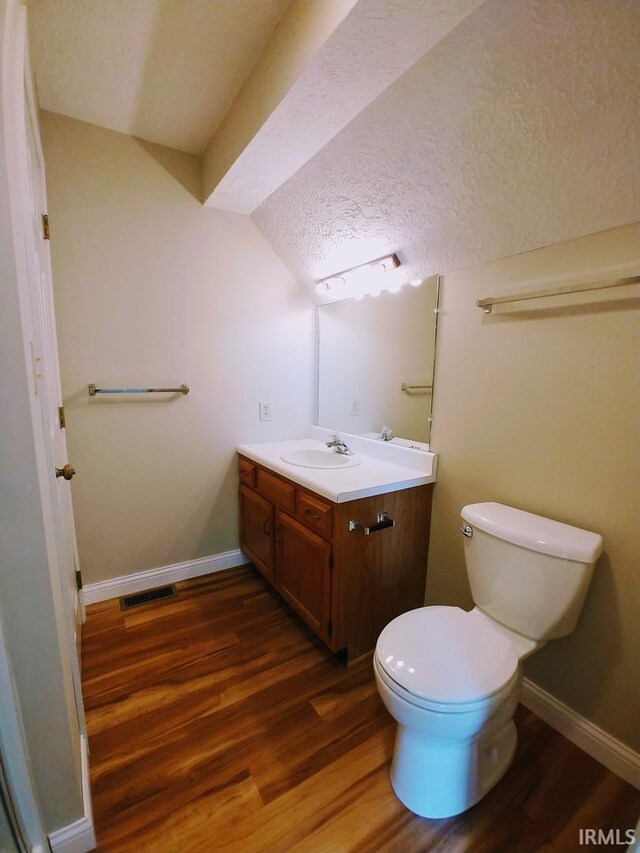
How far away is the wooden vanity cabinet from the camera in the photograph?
1467 mm

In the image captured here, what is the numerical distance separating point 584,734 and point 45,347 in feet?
7.40

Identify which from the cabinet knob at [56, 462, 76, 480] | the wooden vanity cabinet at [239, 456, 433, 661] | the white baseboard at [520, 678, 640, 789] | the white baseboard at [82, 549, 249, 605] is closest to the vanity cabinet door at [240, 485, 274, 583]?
the wooden vanity cabinet at [239, 456, 433, 661]

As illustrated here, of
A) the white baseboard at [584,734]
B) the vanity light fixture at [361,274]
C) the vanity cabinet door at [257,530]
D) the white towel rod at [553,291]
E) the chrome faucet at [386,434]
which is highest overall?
the vanity light fixture at [361,274]

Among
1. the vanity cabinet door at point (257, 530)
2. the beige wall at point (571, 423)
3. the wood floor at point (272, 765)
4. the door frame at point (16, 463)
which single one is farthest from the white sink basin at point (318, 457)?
the door frame at point (16, 463)

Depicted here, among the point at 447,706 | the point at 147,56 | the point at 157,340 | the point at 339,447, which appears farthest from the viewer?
the point at 339,447

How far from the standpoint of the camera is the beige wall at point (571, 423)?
44.1 inches

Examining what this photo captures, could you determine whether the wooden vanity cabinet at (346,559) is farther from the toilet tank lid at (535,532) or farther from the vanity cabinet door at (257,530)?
the toilet tank lid at (535,532)

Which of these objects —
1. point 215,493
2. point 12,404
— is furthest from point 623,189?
point 215,493

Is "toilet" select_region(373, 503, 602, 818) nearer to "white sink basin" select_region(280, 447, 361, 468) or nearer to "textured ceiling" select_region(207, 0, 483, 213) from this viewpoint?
"white sink basin" select_region(280, 447, 361, 468)

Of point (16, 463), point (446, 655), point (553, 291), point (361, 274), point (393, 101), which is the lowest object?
point (446, 655)

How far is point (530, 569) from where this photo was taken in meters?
1.17

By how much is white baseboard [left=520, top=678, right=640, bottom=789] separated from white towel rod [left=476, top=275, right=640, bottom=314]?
1.47m

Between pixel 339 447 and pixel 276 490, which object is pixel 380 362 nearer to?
pixel 339 447

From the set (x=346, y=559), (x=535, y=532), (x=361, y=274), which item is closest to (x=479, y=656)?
(x=535, y=532)
